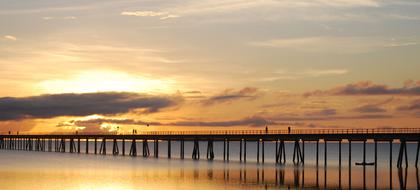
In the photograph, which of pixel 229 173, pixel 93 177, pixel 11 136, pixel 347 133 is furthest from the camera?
pixel 11 136

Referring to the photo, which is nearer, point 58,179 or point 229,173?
point 58,179

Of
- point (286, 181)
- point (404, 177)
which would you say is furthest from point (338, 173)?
point (286, 181)

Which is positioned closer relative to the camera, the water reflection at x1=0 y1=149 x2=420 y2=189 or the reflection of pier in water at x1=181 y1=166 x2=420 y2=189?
the water reflection at x1=0 y1=149 x2=420 y2=189

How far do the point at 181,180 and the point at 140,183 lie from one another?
3.81 metres

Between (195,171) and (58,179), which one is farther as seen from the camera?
(195,171)

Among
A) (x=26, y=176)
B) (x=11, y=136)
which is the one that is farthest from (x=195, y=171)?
(x=11, y=136)

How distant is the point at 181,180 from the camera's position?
205 feet

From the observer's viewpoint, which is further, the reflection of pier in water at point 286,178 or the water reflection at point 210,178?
the reflection of pier in water at point 286,178

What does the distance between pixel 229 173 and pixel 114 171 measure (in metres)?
11.8

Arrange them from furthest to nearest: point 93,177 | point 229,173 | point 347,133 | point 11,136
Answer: point 11,136, point 347,133, point 229,173, point 93,177

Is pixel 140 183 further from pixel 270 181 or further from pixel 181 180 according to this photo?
pixel 270 181

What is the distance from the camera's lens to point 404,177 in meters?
69.1

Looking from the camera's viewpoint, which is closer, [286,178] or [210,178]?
[210,178]

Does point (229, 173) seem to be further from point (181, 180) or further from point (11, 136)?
point (11, 136)
